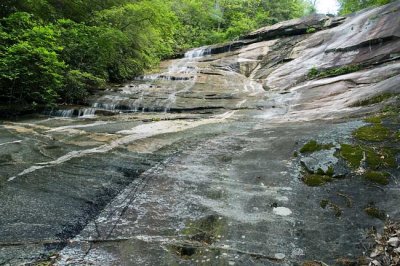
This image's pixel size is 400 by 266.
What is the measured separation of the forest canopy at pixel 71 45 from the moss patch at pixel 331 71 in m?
8.15

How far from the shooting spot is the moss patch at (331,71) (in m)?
13.9

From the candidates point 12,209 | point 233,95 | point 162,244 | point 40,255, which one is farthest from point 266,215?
point 233,95

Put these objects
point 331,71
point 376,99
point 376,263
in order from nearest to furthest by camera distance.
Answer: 1. point 376,263
2. point 376,99
3. point 331,71

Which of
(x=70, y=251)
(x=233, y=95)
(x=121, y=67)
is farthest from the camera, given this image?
(x=121, y=67)

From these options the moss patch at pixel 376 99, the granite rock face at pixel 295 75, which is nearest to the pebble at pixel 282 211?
the granite rock face at pixel 295 75

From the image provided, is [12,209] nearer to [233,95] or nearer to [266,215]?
[266,215]

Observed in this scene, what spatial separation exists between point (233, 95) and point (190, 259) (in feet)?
38.7

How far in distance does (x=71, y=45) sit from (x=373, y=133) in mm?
12146

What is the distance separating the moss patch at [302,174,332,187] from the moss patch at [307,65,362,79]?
33.7 ft

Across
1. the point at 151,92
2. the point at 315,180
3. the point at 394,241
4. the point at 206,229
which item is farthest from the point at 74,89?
the point at 394,241

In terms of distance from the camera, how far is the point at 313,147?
6027 mm

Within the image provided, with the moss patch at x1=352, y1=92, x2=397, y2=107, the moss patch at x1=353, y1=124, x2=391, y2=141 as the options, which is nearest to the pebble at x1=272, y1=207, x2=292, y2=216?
the moss patch at x1=353, y1=124, x2=391, y2=141

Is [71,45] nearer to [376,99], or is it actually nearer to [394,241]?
[376,99]

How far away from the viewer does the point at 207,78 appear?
18578 millimetres
